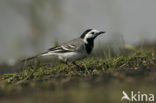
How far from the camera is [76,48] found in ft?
28.8

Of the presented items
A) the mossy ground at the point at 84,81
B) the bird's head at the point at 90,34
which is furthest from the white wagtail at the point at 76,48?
the mossy ground at the point at 84,81

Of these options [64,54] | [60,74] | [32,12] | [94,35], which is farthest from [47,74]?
[32,12]

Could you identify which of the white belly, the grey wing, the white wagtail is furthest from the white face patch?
the white belly

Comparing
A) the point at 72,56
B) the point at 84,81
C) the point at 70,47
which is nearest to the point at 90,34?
the point at 70,47

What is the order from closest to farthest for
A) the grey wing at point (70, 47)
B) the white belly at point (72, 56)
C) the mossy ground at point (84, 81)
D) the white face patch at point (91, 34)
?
1. the mossy ground at point (84, 81)
2. the white belly at point (72, 56)
3. the grey wing at point (70, 47)
4. the white face patch at point (91, 34)

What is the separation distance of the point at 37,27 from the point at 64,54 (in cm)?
624

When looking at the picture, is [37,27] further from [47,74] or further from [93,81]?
[93,81]

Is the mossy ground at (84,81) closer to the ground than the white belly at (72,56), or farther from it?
closer to the ground

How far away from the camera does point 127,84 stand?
621 cm

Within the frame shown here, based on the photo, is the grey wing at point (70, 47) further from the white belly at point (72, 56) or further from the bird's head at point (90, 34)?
the bird's head at point (90, 34)

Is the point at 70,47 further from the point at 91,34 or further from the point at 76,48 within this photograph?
the point at 91,34

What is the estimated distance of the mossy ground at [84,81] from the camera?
5.75 m

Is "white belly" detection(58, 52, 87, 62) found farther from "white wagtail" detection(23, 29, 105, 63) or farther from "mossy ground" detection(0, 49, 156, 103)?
"mossy ground" detection(0, 49, 156, 103)

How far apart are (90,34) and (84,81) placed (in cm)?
287
